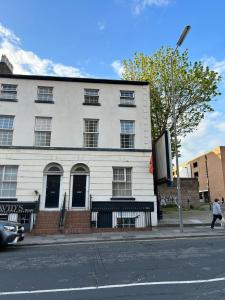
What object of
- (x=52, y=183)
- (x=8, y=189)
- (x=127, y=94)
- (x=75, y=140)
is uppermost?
(x=127, y=94)

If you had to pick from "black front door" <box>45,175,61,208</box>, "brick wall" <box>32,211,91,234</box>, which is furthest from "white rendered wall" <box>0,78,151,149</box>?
"brick wall" <box>32,211,91,234</box>

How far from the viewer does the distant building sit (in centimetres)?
5662

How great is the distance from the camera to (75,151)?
60.8 ft

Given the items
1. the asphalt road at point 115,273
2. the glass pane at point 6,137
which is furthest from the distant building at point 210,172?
the asphalt road at point 115,273

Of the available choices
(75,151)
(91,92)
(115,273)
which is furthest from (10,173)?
(115,273)

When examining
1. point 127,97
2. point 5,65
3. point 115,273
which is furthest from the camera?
point 5,65

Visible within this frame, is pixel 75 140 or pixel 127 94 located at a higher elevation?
pixel 127 94

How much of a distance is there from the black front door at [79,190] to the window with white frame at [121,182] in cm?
207

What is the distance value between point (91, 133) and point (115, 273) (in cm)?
1326

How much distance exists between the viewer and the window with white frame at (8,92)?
19.2 meters

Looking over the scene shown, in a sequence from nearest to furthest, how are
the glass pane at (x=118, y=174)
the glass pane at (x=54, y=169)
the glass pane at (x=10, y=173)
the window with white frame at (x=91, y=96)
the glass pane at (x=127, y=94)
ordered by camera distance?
1. the glass pane at (x=10, y=173)
2. the glass pane at (x=54, y=169)
3. the glass pane at (x=118, y=174)
4. the window with white frame at (x=91, y=96)
5. the glass pane at (x=127, y=94)

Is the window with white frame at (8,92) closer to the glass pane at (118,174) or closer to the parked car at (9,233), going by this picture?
the glass pane at (118,174)

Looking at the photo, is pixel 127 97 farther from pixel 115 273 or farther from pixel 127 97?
pixel 115 273

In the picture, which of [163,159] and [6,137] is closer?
[163,159]
